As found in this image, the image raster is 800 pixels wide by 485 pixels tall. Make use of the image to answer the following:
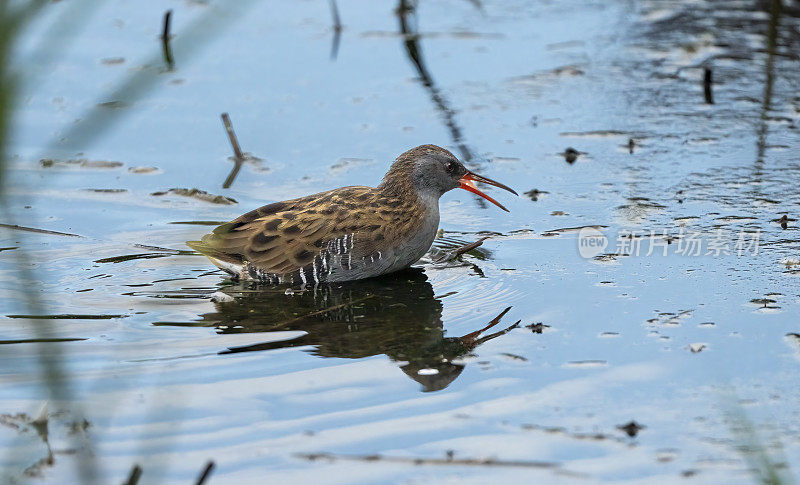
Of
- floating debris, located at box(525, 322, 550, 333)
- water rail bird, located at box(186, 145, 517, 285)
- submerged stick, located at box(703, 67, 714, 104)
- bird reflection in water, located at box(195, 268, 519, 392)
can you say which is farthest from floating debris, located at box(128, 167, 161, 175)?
submerged stick, located at box(703, 67, 714, 104)

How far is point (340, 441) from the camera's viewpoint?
4223 millimetres

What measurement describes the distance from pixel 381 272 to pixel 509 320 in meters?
0.98

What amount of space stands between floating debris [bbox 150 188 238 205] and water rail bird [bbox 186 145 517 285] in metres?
0.91

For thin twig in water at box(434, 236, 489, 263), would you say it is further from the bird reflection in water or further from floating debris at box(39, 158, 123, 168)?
floating debris at box(39, 158, 123, 168)

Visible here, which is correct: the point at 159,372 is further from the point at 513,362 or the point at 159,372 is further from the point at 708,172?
the point at 708,172

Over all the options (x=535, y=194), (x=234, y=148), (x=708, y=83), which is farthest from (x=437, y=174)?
(x=708, y=83)

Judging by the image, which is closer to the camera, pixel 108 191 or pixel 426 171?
pixel 426 171

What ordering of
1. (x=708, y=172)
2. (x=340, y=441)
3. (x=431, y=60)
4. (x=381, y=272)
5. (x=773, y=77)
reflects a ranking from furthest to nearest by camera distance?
(x=431, y=60) < (x=773, y=77) < (x=708, y=172) < (x=381, y=272) < (x=340, y=441)

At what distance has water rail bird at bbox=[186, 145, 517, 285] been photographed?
613cm

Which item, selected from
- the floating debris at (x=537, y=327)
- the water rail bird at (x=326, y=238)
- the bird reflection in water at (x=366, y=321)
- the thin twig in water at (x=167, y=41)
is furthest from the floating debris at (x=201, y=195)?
the floating debris at (x=537, y=327)

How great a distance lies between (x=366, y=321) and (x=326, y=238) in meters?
0.70

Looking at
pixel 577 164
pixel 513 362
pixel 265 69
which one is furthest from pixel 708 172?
pixel 265 69

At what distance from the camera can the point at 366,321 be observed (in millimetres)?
5617

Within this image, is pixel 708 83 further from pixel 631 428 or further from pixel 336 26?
pixel 631 428
